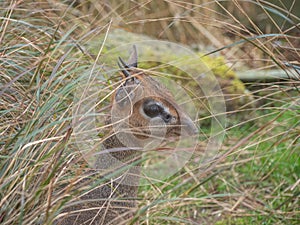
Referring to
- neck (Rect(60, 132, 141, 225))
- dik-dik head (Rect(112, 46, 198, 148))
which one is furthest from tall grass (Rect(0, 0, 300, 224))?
dik-dik head (Rect(112, 46, 198, 148))

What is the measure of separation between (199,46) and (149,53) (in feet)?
3.82

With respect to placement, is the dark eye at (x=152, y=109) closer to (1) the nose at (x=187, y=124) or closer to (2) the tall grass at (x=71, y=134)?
(1) the nose at (x=187, y=124)

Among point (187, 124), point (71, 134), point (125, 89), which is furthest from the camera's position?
point (187, 124)

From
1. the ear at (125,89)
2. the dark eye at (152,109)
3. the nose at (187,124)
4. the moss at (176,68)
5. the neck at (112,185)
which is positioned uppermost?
the ear at (125,89)

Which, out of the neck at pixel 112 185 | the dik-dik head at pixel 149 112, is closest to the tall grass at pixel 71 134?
the neck at pixel 112 185

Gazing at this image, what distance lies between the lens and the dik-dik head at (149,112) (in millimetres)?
2570

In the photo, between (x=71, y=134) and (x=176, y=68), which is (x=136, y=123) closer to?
(x=71, y=134)

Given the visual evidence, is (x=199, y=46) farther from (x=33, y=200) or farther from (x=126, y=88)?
(x=33, y=200)

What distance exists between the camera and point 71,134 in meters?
2.38

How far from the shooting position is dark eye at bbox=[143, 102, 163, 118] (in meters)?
2.59

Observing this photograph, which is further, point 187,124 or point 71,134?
point 187,124

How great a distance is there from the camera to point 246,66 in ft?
19.2

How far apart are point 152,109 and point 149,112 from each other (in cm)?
2

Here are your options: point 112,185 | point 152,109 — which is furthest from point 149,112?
point 112,185
